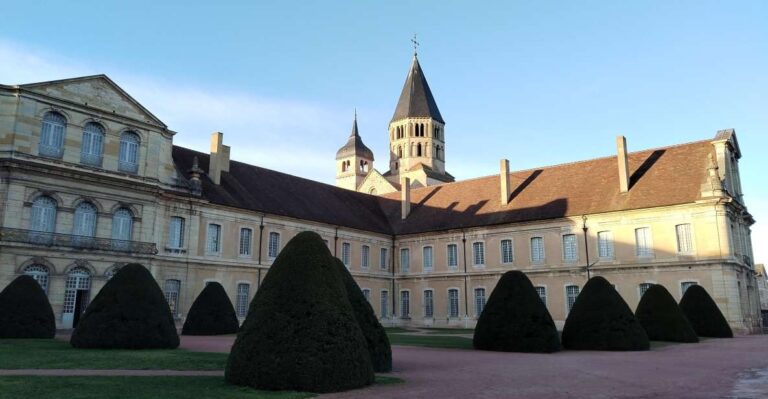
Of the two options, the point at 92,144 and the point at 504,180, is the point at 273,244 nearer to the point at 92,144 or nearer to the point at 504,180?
the point at 92,144

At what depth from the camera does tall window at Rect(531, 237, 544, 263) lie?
104 feet

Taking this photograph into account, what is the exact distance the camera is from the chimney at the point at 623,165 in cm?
3020

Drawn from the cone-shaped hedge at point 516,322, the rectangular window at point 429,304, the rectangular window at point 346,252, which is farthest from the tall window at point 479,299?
the cone-shaped hedge at point 516,322

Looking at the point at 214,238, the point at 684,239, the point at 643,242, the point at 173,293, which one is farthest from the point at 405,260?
the point at 684,239

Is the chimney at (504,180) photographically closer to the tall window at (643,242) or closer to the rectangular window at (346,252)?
the tall window at (643,242)

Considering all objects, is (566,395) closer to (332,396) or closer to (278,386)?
(332,396)

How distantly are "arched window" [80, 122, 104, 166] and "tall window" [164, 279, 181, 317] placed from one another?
5932mm

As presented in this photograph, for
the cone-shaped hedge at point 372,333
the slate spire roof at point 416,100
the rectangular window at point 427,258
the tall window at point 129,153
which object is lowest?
the cone-shaped hedge at point 372,333

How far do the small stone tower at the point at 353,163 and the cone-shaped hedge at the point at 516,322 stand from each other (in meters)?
52.3

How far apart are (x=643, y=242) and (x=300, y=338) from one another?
24.4 m

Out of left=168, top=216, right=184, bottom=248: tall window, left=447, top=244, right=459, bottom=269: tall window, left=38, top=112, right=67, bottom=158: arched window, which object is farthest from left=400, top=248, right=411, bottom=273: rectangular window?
left=38, top=112, right=67, bottom=158: arched window

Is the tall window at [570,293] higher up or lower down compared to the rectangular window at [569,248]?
lower down

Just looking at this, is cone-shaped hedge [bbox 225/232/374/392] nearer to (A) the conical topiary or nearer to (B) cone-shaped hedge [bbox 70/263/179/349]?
(B) cone-shaped hedge [bbox 70/263/179/349]

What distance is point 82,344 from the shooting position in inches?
566
